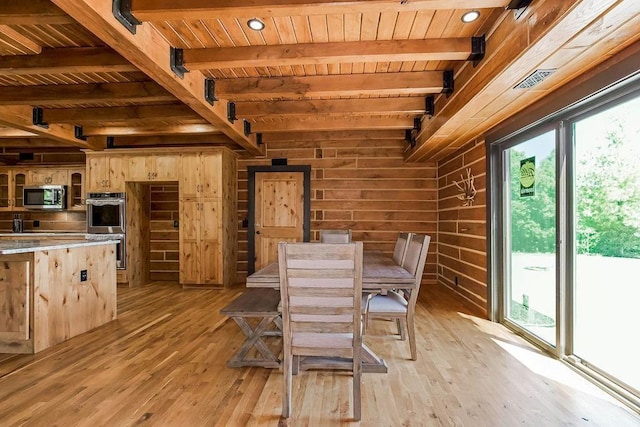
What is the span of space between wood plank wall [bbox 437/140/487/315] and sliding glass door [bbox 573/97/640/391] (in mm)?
1360

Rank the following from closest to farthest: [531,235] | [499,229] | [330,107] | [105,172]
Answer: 1. [531,235]
2. [499,229]
3. [330,107]
4. [105,172]

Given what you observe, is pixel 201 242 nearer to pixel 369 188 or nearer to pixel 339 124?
pixel 339 124

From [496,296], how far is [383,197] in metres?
2.54

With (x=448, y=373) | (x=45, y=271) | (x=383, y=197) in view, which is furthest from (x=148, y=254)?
(x=448, y=373)

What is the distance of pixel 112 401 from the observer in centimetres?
203

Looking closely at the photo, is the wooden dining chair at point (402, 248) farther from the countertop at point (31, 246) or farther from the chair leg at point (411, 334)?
the countertop at point (31, 246)

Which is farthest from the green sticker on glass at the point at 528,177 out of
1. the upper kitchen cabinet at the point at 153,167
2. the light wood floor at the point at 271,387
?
Answer: the upper kitchen cabinet at the point at 153,167

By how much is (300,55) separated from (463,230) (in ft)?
10.5

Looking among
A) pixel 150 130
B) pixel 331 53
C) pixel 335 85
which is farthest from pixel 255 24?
pixel 150 130

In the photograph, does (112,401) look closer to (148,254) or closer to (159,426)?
(159,426)

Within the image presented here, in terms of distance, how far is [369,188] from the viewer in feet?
18.9

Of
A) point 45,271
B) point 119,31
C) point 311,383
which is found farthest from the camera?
point 45,271

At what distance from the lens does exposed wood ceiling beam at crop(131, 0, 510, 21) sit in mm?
1839

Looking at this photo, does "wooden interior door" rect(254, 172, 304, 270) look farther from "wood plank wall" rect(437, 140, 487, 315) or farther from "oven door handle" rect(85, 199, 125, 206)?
"wood plank wall" rect(437, 140, 487, 315)
